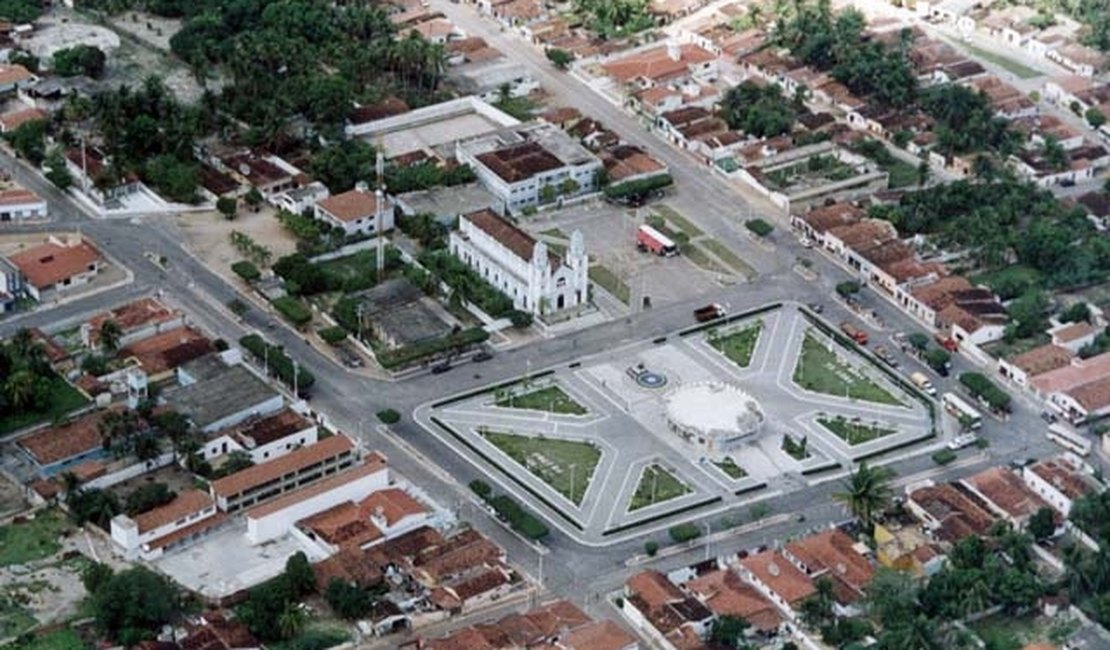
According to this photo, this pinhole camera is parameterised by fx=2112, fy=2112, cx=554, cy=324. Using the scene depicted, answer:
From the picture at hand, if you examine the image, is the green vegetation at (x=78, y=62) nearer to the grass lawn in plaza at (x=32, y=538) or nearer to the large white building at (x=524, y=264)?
the large white building at (x=524, y=264)

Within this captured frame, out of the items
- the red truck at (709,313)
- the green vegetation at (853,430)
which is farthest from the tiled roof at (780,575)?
the red truck at (709,313)

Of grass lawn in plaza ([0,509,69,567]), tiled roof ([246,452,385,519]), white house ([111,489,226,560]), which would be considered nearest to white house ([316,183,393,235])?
tiled roof ([246,452,385,519])

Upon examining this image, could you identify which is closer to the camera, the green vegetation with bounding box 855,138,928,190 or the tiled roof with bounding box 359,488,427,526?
the tiled roof with bounding box 359,488,427,526

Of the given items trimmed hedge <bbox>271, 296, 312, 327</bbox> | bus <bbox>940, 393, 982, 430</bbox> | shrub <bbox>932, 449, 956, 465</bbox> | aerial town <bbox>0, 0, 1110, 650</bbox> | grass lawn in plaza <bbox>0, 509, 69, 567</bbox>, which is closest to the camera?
aerial town <bbox>0, 0, 1110, 650</bbox>

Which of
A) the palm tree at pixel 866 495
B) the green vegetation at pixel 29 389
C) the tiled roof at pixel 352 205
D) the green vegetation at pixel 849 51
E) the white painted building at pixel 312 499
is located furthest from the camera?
the green vegetation at pixel 849 51

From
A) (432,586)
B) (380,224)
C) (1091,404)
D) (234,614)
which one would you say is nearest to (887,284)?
(1091,404)

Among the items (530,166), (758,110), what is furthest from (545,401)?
(758,110)

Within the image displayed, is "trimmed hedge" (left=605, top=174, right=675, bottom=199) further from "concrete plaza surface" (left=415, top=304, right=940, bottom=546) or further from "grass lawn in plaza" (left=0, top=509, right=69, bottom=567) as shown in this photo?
"grass lawn in plaza" (left=0, top=509, right=69, bottom=567)
